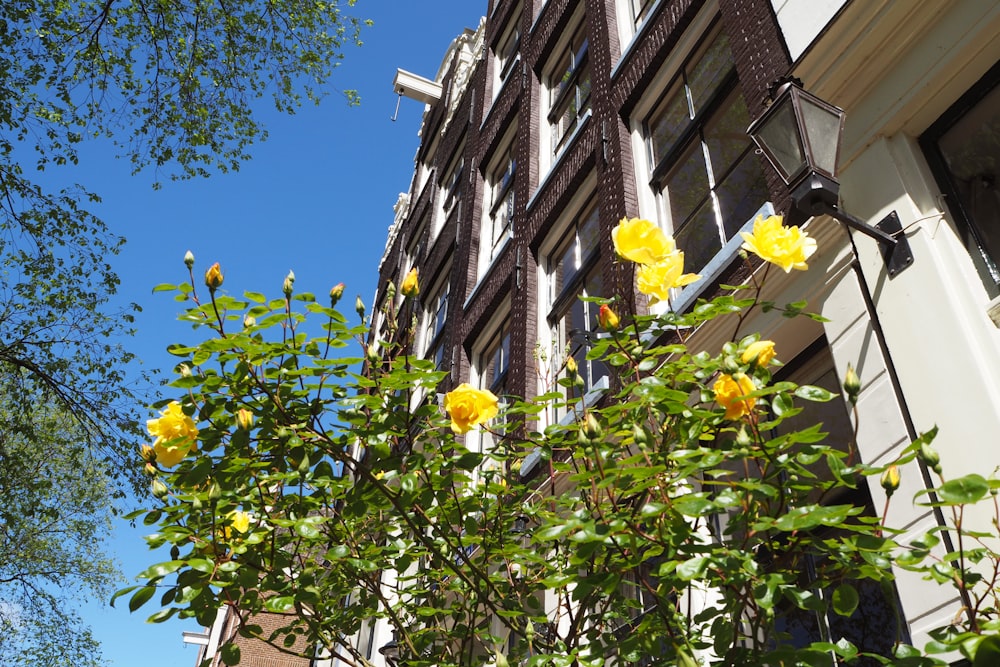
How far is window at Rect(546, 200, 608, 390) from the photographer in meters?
8.05

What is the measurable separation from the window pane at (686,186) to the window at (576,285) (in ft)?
4.01

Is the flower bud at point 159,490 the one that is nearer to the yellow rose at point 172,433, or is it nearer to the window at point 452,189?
the yellow rose at point 172,433

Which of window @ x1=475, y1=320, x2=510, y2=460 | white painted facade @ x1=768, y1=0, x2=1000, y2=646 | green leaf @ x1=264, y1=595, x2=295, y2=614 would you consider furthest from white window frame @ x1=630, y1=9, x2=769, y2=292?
green leaf @ x1=264, y1=595, x2=295, y2=614

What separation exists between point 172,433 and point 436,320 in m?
13.1

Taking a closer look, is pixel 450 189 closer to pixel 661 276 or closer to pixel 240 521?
pixel 240 521

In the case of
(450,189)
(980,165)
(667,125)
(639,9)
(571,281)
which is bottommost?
(980,165)

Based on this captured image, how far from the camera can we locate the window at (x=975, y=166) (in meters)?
3.65

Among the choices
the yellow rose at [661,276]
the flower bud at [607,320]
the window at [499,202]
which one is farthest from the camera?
the window at [499,202]

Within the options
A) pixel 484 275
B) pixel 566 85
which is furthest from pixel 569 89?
pixel 484 275

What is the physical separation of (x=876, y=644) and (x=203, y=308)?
336 cm

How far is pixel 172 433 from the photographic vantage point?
2.50 m

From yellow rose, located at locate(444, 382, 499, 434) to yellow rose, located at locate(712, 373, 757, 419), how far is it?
0.71m

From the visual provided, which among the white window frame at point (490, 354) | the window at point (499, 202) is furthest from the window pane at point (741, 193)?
the window at point (499, 202)

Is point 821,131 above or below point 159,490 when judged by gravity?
above
